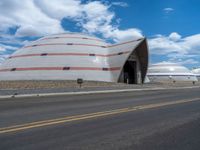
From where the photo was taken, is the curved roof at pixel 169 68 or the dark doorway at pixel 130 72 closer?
the dark doorway at pixel 130 72

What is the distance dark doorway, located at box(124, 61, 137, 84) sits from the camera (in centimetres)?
5666

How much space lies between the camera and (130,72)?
193ft

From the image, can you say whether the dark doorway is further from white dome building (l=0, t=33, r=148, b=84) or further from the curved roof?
the curved roof

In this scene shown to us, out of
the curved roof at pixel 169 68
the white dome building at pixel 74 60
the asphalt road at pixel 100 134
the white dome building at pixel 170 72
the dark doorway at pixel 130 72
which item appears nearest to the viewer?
the asphalt road at pixel 100 134

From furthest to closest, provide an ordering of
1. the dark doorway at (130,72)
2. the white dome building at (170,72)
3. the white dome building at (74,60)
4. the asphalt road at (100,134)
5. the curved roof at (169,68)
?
the curved roof at (169,68) < the white dome building at (170,72) < the dark doorway at (130,72) < the white dome building at (74,60) < the asphalt road at (100,134)

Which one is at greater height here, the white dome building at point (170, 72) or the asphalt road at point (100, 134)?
→ the white dome building at point (170, 72)

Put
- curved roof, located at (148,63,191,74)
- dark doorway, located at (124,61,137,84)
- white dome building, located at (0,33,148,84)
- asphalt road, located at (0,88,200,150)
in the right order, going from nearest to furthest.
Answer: asphalt road, located at (0,88,200,150), white dome building, located at (0,33,148,84), dark doorway, located at (124,61,137,84), curved roof, located at (148,63,191,74)

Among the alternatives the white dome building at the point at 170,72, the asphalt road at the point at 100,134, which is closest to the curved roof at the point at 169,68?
the white dome building at the point at 170,72

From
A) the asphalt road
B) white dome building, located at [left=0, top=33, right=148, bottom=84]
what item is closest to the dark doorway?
white dome building, located at [left=0, top=33, right=148, bottom=84]

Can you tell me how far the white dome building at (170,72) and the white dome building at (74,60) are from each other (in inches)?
2197

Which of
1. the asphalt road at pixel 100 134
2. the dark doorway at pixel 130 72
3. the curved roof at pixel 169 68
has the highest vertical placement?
the curved roof at pixel 169 68

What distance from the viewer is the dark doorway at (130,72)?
56656 millimetres

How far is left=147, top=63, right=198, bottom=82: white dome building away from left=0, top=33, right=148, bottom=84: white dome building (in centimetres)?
5580

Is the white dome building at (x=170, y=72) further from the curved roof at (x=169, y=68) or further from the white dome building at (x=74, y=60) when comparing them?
the white dome building at (x=74, y=60)
